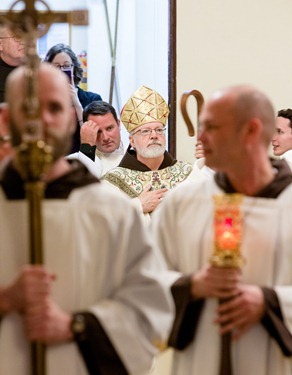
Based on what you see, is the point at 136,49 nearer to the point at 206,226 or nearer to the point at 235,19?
the point at 235,19

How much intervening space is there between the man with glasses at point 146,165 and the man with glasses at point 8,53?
1.09 metres

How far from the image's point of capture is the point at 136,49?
32.6 ft

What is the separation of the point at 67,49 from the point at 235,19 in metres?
2.61

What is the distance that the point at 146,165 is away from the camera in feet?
26.2

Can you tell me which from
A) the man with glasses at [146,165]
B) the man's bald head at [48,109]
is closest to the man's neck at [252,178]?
the man's bald head at [48,109]

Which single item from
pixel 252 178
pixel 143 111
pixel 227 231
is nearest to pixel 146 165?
pixel 143 111

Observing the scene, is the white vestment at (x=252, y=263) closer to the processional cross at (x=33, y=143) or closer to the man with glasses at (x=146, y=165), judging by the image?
the processional cross at (x=33, y=143)

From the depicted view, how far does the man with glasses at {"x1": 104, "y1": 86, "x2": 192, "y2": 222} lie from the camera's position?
775 cm

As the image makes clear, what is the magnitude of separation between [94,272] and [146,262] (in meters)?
0.18

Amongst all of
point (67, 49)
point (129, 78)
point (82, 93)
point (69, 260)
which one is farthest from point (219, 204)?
point (129, 78)

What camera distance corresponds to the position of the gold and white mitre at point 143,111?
26.9 feet

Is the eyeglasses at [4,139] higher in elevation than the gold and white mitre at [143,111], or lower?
higher

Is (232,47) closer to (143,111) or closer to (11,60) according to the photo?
(143,111)

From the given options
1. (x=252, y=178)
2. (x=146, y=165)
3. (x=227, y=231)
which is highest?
(x=252, y=178)
